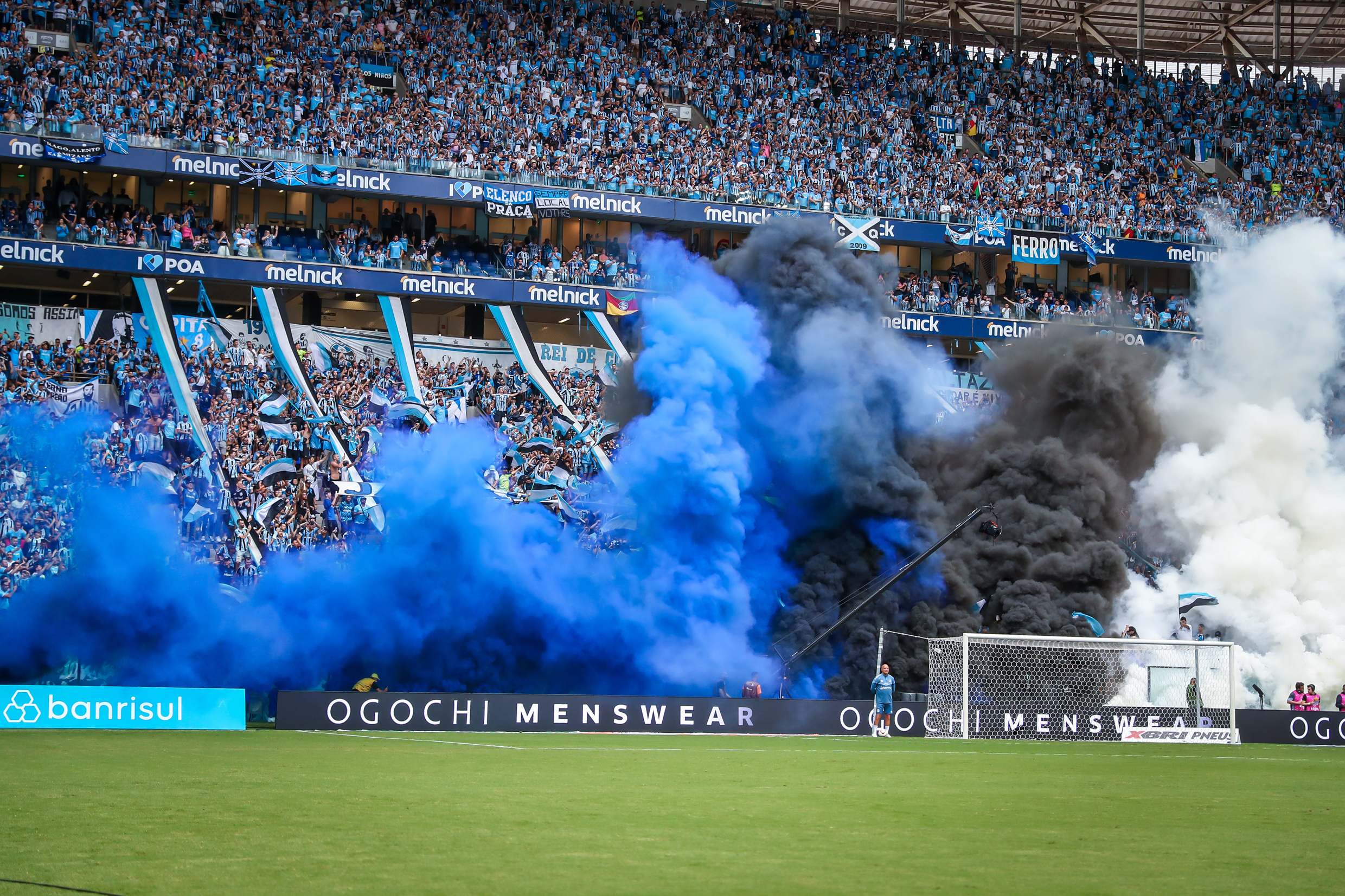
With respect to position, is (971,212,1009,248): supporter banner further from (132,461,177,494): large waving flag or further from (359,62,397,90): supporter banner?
(132,461,177,494): large waving flag

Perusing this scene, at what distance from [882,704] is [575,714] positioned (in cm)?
716

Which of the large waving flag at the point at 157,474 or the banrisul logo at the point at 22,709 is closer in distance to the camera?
the banrisul logo at the point at 22,709

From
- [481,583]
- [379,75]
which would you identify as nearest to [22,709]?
[481,583]

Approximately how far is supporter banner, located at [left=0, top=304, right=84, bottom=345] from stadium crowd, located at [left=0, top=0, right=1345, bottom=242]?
5984 millimetres

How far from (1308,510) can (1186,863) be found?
3721 centimetres

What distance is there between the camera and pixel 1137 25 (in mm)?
72750

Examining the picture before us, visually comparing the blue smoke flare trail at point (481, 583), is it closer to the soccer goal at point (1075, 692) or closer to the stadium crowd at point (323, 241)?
the soccer goal at point (1075, 692)

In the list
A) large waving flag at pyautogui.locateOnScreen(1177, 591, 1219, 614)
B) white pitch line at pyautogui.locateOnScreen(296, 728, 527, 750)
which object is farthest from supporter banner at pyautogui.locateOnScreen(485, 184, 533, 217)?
large waving flag at pyautogui.locateOnScreen(1177, 591, 1219, 614)

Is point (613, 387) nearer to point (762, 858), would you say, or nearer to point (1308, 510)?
point (1308, 510)

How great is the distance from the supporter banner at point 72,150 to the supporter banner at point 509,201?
42.9 ft

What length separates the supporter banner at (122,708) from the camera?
2903cm

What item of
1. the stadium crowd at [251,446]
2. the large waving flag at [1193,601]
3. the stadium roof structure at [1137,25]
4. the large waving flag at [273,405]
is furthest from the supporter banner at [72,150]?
the large waving flag at [1193,601]

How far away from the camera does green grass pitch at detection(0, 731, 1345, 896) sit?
10.9 m

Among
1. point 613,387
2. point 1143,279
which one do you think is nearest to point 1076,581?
point 613,387
